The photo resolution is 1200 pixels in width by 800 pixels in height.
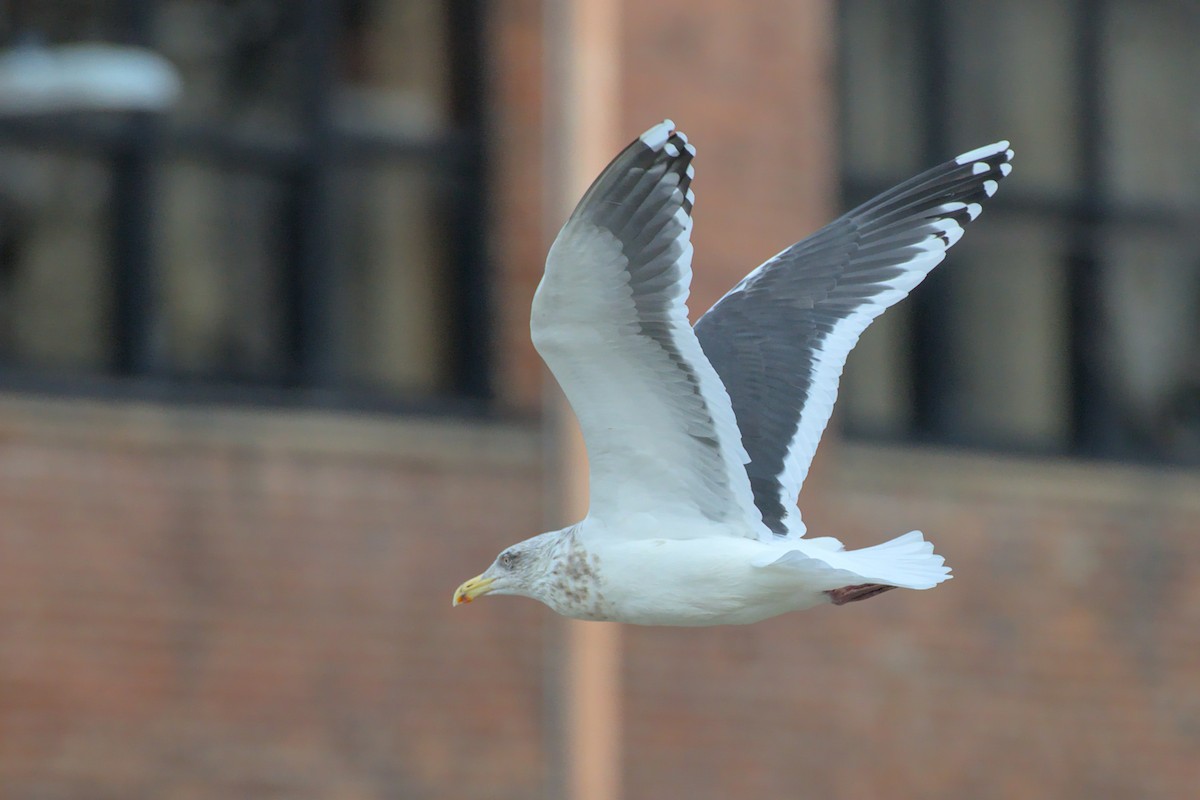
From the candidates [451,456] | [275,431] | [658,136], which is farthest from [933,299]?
[658,136]

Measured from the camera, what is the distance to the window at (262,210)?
10625mm

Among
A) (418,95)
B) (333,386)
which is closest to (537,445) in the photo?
(333,386)

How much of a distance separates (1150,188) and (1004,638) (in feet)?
9.99

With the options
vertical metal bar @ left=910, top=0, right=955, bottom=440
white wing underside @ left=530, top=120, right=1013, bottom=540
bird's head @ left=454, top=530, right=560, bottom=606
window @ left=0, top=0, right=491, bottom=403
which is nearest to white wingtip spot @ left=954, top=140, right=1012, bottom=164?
white wing underside @ left=530, top=120, right=1013, bottom=540

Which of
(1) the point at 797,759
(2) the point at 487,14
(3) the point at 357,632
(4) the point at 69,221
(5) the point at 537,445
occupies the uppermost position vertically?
(2) the point at 487,14

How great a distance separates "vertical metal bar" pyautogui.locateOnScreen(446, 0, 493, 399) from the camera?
11.4 m

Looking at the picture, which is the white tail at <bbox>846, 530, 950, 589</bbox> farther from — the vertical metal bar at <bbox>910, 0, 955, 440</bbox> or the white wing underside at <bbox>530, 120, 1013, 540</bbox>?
the vertical metal bar at <bbox>910, 0, 955, 440</bbox>

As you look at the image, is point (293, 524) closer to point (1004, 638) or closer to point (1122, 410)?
point (1004, 638)

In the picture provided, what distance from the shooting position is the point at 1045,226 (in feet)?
42.7

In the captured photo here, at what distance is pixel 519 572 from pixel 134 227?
5400mm

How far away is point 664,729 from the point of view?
1096cm

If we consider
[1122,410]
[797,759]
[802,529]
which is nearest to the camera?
[802,529]

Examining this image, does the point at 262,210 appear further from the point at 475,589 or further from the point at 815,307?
the point at 475,589

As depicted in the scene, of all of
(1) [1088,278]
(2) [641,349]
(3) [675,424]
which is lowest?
(3) [675,424]
